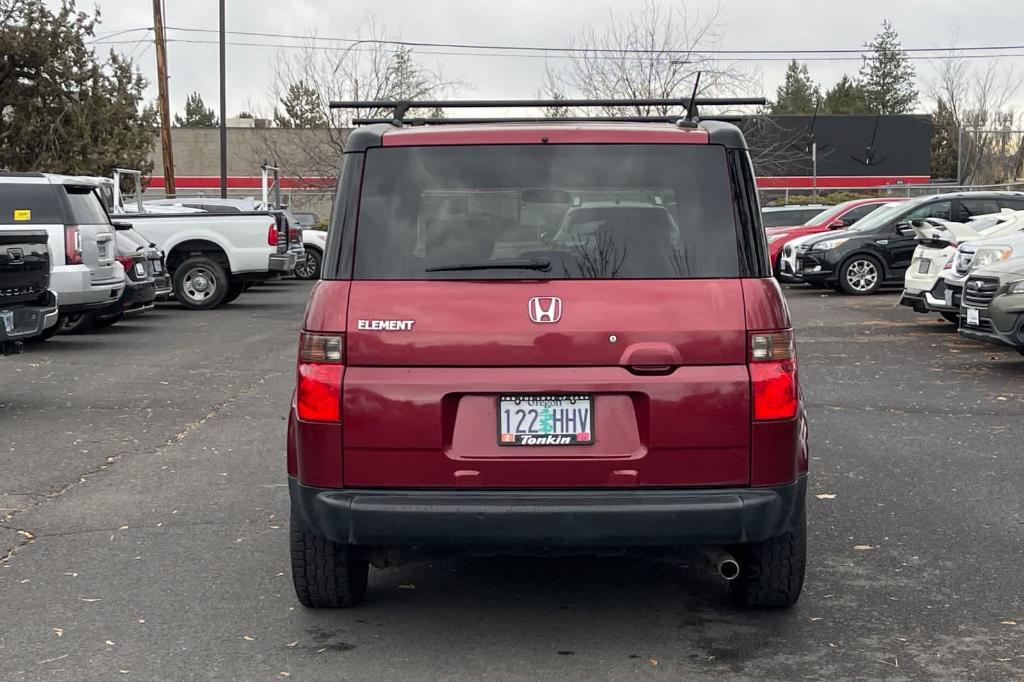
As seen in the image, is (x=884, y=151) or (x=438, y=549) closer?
(x=438, y=549)

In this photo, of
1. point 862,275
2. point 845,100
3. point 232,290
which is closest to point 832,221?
point 862,275

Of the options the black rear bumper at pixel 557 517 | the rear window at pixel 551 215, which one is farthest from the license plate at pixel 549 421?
the rear window at pixel 551 215

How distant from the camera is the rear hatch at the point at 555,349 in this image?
4535mm

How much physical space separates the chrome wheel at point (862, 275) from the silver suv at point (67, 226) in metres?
13.1

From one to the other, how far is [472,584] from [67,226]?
11050mm

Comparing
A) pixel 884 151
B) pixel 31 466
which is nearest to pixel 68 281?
pixel 31 466

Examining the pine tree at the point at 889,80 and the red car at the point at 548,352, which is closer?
the red car at the point at 548,352

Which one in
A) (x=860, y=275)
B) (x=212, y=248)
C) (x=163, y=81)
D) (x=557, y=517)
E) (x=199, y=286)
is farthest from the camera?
(x=163, y=81)

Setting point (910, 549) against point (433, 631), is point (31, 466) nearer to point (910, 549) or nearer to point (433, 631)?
point (433, 631)

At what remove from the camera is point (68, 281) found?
15.3 m

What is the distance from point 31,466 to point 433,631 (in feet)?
14.4

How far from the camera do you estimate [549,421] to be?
179 inches

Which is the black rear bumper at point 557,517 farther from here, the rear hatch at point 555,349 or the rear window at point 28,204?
the rear window at point 28,204

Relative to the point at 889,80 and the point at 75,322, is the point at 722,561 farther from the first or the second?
the point at 889,80
